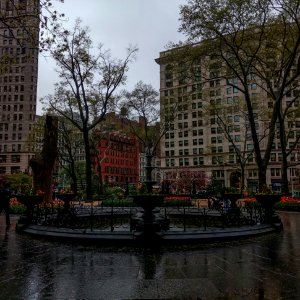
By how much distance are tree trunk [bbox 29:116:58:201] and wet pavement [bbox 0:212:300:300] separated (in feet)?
37.2

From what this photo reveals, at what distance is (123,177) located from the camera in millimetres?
132500

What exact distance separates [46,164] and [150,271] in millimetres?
16532

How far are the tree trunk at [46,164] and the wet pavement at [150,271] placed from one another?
446 inches

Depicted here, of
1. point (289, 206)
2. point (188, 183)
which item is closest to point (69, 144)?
point (289, 206)

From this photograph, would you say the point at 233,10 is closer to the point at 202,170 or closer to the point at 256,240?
the point at 256,240

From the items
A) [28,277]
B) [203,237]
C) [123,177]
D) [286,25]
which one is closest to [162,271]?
[28,277]

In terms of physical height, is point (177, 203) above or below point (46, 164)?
below

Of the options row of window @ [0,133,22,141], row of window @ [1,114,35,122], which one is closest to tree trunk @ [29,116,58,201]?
row of window @ [1,114,35,122]

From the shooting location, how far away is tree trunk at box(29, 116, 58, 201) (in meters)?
21.4

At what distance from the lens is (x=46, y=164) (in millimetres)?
21781

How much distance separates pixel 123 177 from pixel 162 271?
126 metres

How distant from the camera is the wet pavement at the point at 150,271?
5488mm

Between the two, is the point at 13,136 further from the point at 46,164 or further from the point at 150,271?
the point at 150,271

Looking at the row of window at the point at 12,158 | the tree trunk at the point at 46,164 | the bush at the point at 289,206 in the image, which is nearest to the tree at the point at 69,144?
the tree trunk at the point at 46,164
